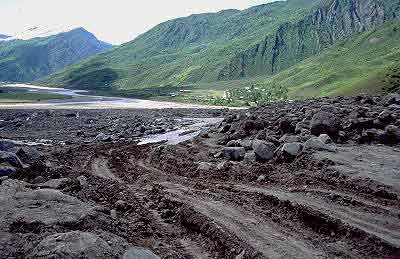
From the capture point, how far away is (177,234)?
1867 cm

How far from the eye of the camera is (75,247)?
13336 mm

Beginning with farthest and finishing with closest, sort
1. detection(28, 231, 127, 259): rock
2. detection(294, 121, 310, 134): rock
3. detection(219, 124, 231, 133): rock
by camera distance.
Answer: detection(219, 124, 231, 133): rock, detection(294, 121, 310, 134): rock, detection(28, 231, 127, 259): rock

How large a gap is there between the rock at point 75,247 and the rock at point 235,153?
20.5m

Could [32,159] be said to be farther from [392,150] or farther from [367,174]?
[392,150]

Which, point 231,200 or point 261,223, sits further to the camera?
point 231,200

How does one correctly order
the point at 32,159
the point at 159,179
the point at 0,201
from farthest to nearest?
the point at 32,159
the point at 159,179
the point at 0,201

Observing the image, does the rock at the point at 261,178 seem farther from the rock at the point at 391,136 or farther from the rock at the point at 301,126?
the rock at the point at 301,126

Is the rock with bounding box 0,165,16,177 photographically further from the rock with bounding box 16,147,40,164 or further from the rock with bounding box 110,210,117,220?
the rock with bounding box 110,210,117,220

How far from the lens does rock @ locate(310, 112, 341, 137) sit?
3628cm

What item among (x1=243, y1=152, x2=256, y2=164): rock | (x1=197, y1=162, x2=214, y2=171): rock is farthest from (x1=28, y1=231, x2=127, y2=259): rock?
(x1=243, y1=152, x2=256, y2=164): rock

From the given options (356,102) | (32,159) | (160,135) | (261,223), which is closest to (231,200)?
(261,223)

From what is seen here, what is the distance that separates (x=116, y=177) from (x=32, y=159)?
25.0 ft

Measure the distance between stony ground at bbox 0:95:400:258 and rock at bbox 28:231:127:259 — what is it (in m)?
0.04

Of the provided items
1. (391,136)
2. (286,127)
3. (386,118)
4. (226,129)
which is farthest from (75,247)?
(226,129)
